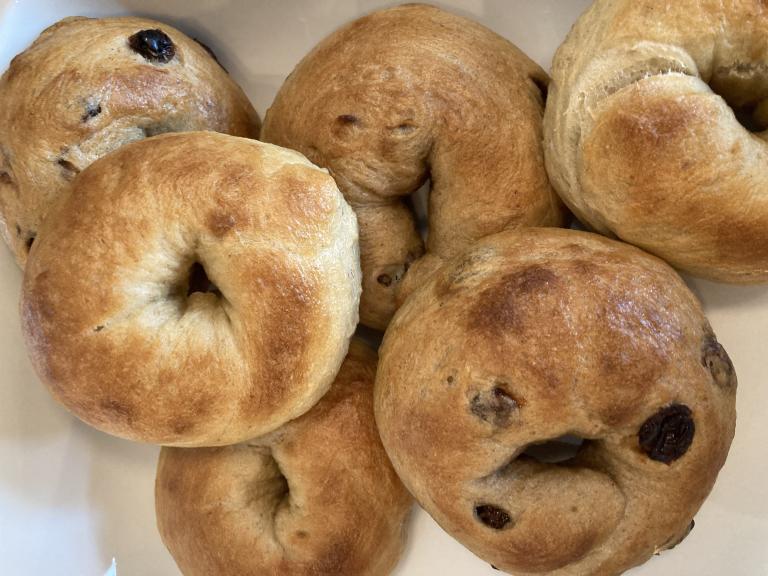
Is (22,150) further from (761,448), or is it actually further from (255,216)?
(761,448)

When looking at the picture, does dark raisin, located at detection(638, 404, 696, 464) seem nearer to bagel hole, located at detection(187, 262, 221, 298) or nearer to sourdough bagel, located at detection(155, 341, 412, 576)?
sourdough bagel, located at detection(155, 341, 412, 576)

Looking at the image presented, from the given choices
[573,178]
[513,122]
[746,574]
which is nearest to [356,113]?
[513,122]

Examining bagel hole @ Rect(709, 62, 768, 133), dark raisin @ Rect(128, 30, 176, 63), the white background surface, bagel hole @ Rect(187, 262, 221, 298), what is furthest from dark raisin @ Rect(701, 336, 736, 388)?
dark raisin @ Rect(128, 30, 176, 63)

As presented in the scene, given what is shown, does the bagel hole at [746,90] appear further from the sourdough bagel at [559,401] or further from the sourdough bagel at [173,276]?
the sourdough bagel at [173,276]

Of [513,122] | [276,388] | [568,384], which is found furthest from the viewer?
[513,122]

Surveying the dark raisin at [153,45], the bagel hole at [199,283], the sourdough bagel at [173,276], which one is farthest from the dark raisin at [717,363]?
the dark raisin at [153,45]

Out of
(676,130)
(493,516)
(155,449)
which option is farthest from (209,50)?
(493,516)
